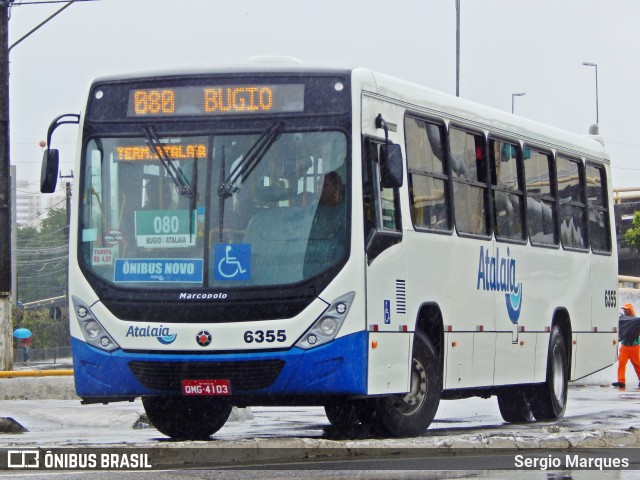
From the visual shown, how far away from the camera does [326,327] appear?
12.4 metres

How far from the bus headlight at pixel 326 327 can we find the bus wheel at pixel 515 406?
5643mm

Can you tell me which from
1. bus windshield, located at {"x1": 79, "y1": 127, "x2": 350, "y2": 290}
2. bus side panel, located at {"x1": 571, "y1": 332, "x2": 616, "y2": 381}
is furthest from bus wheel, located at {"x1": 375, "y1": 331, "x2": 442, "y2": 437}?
bus side panel, located at {"x1": 571, "y1": 332, "x2": 616, "y2": 381}

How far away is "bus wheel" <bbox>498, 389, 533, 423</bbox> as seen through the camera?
1767 cm

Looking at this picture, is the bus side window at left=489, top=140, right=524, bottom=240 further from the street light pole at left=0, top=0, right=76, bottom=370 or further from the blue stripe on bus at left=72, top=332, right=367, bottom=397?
the street light pole at left=0, top=0, right=76, bottom=370

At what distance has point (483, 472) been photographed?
10.1m

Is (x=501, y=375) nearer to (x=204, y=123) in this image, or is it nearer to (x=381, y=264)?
(x=381, y=264)

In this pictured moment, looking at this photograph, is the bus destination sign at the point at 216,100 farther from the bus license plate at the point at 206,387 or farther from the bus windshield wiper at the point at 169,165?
the bus license plate at the point at 206,387

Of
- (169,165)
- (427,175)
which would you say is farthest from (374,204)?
(169,165)

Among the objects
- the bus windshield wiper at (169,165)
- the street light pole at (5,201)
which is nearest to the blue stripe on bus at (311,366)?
the bus windshield wiper at (169,165)

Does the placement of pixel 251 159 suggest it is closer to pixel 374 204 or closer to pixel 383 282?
pixel 374 204

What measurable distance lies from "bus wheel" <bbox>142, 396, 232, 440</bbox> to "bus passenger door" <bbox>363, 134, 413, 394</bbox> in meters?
1.67

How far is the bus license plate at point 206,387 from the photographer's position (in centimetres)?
1248

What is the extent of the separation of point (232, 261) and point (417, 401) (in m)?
2.34

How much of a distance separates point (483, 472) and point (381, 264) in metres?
3.20
